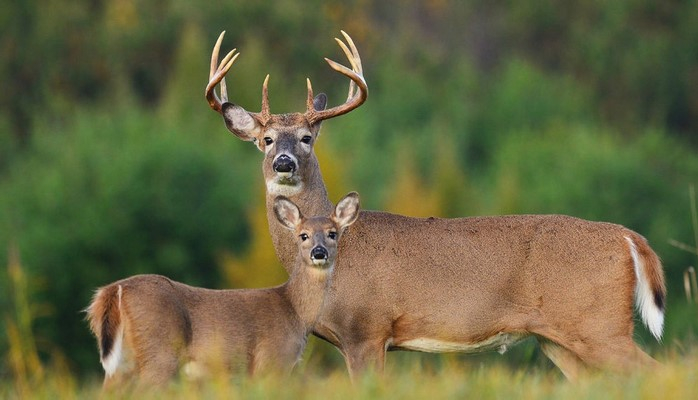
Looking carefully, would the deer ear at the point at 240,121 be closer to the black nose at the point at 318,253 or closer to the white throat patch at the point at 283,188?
the white throat patch at the point at 283,188

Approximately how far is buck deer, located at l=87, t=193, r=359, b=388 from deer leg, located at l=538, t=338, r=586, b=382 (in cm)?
167

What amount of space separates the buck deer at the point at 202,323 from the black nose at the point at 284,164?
699 mm

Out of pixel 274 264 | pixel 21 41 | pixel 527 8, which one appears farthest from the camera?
pixel 527 8

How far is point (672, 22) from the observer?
236 feet

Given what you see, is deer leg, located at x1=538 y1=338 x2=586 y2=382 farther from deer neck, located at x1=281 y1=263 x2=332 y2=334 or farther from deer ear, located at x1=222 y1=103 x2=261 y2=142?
deer ear, located at x1=222 y1=103 x2=261 y2=142

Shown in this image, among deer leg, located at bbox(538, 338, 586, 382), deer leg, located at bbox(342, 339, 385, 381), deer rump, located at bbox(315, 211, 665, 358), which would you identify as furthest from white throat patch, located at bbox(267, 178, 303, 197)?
deer leg, located at bbox(538, 338, 586, 382)

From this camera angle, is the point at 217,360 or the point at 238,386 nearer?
the point at 238,386

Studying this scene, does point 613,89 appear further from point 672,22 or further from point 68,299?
point 68,299

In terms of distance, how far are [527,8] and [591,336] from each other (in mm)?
65585

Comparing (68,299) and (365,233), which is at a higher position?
(365,233)

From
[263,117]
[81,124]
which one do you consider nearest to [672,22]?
[81,124]

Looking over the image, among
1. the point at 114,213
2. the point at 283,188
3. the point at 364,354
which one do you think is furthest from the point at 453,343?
the point at 114,213

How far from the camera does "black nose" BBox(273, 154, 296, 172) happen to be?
11461 millimetres

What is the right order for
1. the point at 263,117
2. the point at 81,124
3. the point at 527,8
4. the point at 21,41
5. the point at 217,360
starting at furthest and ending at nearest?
the point at 527,8 → the point at 21,41 → the point at 81,124 → the point at 263,117 → the point at 217,360
